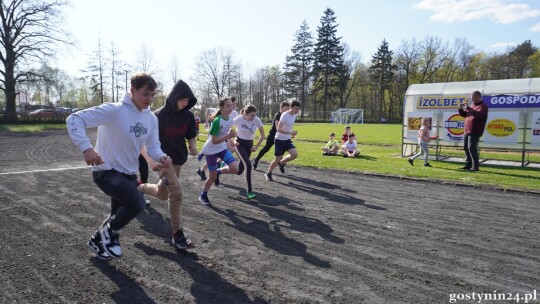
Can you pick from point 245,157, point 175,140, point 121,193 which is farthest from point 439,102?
point 121,193

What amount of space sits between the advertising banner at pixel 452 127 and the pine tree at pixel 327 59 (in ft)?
182

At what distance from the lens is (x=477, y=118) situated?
436 inches

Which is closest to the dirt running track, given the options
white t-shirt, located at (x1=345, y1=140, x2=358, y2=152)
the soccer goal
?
white t-shirt, located at (x1=345, y1=140, x2=358, y2=152)

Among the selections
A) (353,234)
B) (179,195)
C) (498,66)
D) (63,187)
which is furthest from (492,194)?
(498,66)

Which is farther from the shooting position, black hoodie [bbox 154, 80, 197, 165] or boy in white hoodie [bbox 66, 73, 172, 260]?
black hoodie [bbox 154, 80, 197, 165]

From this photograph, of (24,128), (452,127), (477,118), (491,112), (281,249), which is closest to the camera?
(281,249)

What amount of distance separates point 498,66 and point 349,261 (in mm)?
67674

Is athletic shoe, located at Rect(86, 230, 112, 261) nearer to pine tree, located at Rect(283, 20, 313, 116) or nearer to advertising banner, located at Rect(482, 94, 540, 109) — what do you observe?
advertising banner, located at Rect(482, 94, 540, 109)

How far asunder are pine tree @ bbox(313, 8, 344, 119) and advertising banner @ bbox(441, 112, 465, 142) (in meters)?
55.5

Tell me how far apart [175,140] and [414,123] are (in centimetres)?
1234

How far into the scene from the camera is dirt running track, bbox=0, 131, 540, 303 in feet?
11.3

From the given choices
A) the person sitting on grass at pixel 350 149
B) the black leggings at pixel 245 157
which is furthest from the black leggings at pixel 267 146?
the person sitting on grass at pixel 350 149

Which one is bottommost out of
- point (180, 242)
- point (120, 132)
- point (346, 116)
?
point (180, 242)

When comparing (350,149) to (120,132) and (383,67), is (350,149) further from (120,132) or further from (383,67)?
(383,67)
